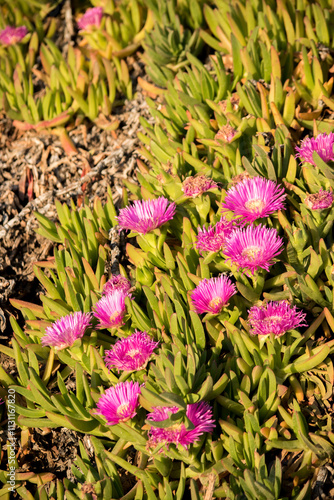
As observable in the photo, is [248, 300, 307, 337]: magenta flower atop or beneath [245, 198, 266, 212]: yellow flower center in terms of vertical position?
beneath

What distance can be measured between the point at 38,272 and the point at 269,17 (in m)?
1.56

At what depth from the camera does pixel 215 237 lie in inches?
61.1

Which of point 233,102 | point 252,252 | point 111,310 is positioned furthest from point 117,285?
point 233,102

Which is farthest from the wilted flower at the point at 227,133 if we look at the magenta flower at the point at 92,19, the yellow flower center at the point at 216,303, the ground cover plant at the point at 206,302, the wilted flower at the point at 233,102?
the magenta flower at the point at 92,19

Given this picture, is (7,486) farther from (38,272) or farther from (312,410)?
(312,410)

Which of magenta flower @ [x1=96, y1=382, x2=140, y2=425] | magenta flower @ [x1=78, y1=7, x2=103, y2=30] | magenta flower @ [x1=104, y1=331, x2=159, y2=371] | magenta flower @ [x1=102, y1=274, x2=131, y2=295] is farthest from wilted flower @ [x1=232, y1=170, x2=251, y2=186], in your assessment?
magenta flower @ [x1=78, y1=7, x2=103, y2=30]

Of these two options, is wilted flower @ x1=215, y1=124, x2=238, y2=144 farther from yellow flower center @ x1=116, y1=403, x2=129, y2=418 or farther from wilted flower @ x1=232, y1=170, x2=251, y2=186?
yellow flower center @ x1=116, y1=403, x2=129, y2=418

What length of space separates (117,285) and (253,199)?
1.75 ft

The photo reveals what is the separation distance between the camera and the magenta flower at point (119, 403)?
134cm

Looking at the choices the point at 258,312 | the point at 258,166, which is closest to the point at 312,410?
the point at 258,312

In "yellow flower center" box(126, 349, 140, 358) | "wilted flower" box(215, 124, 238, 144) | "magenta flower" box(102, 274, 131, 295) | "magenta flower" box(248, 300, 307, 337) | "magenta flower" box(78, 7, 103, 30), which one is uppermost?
"magenta flower" box(78, 7, 103, 30)

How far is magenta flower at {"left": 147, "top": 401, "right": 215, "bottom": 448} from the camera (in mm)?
1232

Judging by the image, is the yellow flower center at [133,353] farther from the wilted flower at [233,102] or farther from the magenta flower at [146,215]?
the wilted flower at [233,102]

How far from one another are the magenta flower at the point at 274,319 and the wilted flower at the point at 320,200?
33 cm
